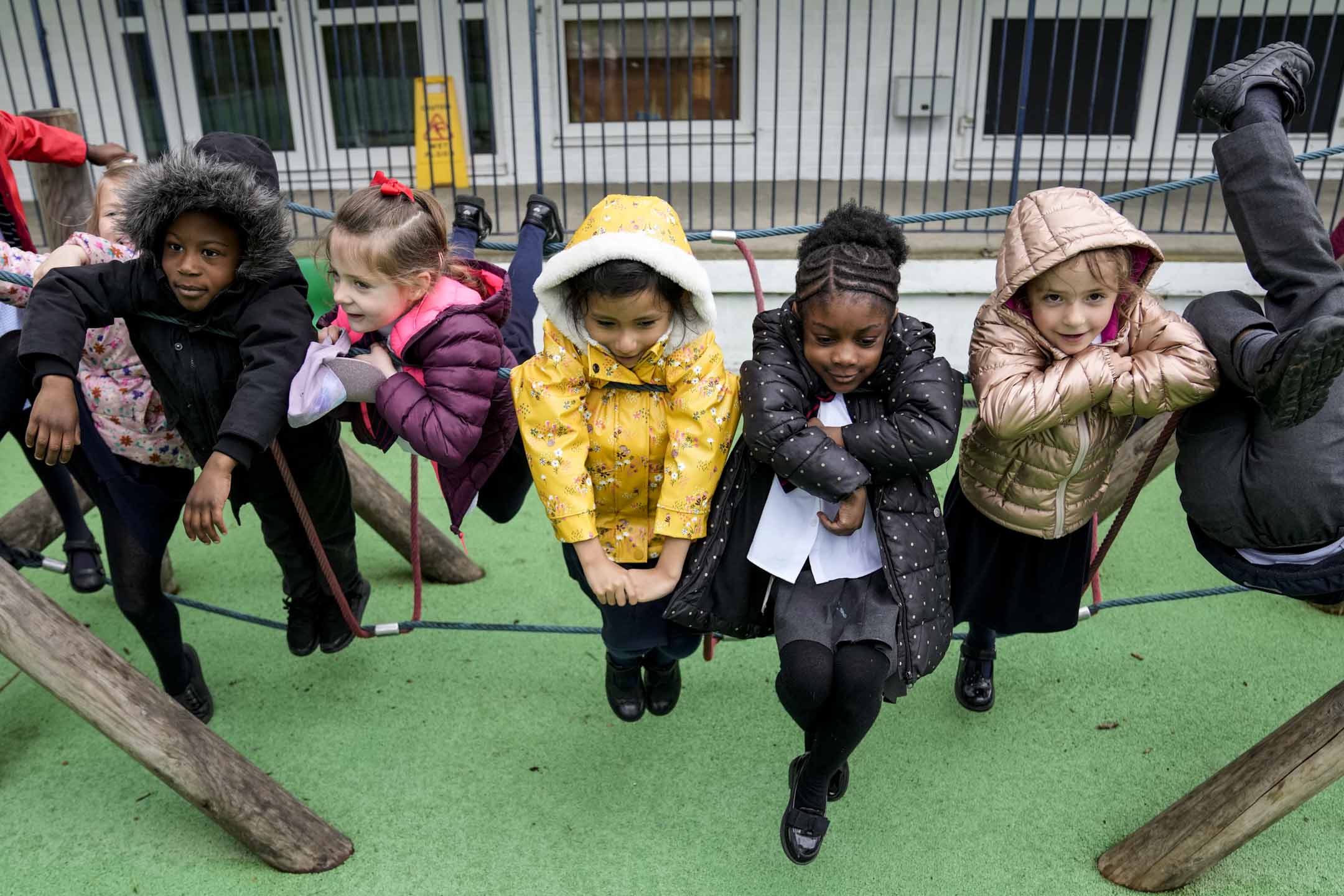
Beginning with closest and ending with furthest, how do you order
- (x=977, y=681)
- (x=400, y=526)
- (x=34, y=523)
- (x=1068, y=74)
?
(x=977, y=681)
(x=34, y=523)
(x=400, y=526)
(x=1068, y=74)

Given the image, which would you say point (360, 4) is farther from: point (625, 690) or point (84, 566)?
point (625, 690)

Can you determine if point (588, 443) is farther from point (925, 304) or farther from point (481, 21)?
point (481, 21)

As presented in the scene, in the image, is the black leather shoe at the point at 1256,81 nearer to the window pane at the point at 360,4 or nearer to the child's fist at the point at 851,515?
the child's fist at the point at 851,515

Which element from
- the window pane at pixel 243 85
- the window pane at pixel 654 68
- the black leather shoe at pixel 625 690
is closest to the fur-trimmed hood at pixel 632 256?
the black leather shoe at pixel 625 690

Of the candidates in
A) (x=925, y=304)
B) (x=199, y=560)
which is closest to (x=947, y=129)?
(x=925, y=304)

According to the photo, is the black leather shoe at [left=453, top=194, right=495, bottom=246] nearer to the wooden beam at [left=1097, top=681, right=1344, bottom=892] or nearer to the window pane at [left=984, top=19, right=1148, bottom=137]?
the wooden beam at [left=1097, top=681, right=1344, bottom=892]

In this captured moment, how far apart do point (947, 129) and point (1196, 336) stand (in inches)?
225

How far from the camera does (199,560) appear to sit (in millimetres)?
3551

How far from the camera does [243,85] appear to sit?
7.00m

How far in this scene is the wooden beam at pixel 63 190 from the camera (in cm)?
294

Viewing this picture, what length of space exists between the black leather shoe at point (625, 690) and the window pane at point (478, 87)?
501 cm

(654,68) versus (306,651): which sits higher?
(654,68)

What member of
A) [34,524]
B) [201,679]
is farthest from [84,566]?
[201,679]

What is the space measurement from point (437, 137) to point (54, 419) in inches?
211
